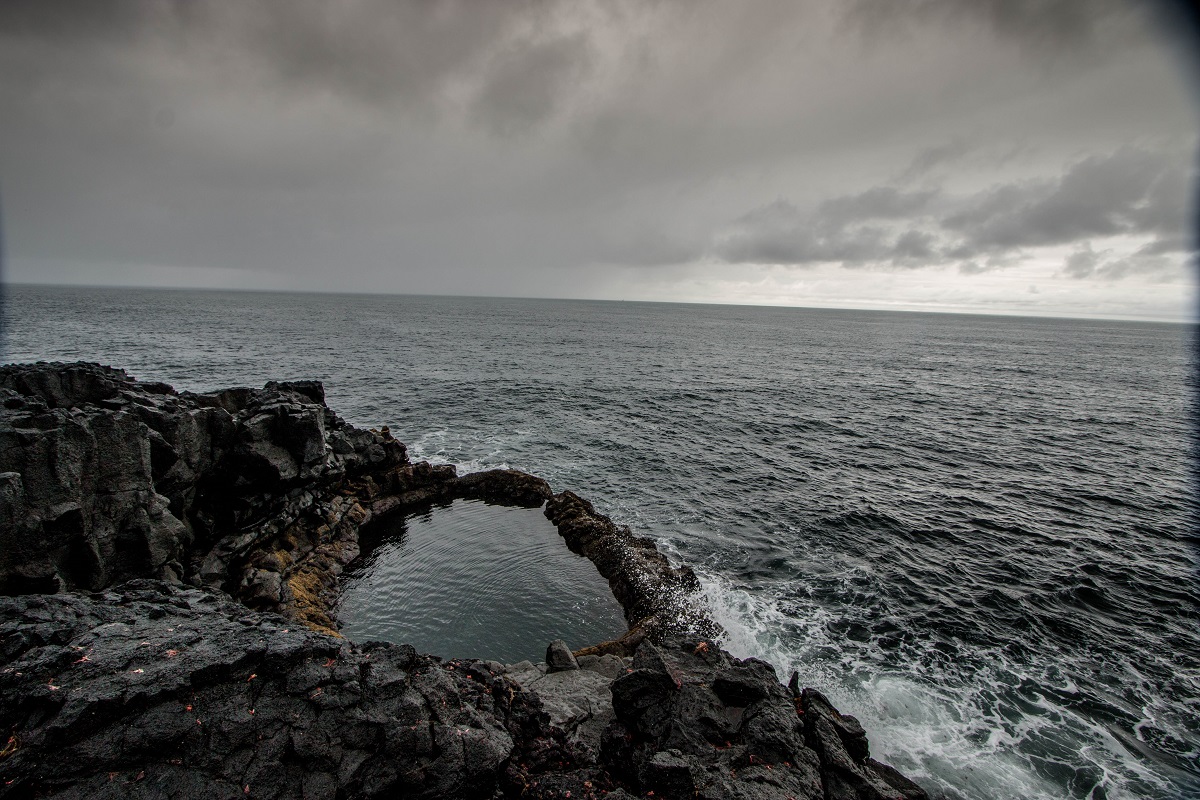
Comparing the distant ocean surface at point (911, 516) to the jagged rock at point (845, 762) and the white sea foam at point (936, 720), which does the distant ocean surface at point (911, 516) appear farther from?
the jagged rock at point (845, 762)

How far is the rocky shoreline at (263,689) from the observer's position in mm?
10422

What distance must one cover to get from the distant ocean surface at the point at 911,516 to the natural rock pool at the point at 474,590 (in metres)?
6.28

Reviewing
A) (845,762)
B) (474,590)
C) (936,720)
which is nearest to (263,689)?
→ (474,590)

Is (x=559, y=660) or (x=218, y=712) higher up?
(x=218, y=712)

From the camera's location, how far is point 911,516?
34094mm

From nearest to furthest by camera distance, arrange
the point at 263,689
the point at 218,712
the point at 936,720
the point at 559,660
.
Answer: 1. the point at 218,712
2. the point at 263,689
3. the point at 936,720
4. the point at 559,660

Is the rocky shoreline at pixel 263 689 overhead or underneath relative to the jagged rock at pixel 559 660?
overhead

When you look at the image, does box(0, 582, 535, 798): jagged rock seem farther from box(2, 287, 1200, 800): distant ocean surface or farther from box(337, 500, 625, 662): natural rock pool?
box(2, 287, 1200, 800): distant ocean surface

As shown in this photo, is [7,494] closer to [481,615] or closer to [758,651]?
[481,615]

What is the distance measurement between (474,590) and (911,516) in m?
29.3

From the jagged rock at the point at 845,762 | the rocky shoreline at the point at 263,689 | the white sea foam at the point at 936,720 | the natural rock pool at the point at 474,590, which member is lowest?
the white sea foam at the point at 936,720

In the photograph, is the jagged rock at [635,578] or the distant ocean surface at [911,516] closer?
the distant ocean surface at [911,516]

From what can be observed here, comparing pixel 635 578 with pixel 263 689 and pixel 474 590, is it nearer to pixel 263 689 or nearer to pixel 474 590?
pixel 474 590

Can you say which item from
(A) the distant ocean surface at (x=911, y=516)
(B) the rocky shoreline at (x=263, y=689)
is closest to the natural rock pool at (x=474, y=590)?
(B) the rocky shoreline at (x=263, y=689)
